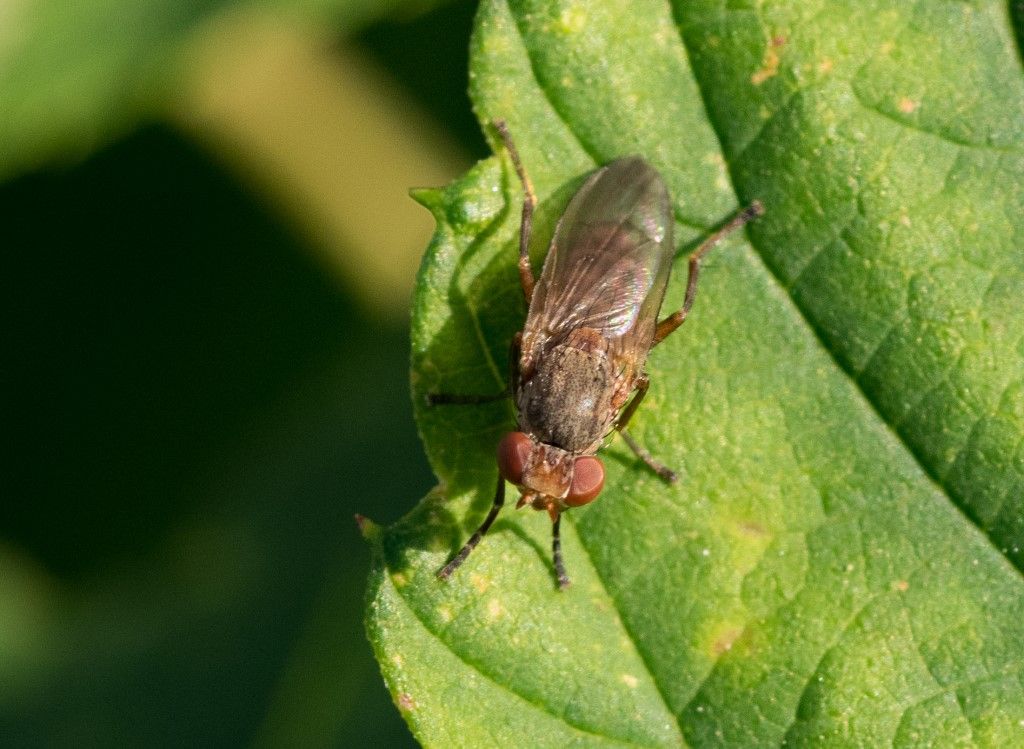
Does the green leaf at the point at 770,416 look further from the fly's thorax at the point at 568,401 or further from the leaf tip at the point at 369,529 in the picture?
the fly's thorax at the point at 568,401

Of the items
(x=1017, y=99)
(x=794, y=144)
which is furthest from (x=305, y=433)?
(x=1017, y=99)

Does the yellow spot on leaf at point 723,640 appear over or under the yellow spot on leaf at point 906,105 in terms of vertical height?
under

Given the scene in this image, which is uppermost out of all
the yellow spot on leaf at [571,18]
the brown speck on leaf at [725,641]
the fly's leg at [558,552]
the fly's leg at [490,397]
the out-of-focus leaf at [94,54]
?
the out-of-focus leaf at [94,54]

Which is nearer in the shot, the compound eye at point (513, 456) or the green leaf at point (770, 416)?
the green leaf at point (770, 416)

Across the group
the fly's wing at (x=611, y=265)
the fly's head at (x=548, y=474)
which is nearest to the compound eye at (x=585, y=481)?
the fly's head at (x=548, y=474)

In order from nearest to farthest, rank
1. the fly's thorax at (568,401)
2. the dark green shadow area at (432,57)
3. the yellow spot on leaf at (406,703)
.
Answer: the yellow spot on leaf at (406,703) → the fly's thorax at (568,401) → the dark green shadow area at (432,57)

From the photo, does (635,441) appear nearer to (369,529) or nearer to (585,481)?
(585,481)

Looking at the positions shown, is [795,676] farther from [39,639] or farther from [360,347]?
[39,639]
